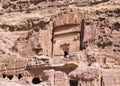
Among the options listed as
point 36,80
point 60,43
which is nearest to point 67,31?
point 60,43

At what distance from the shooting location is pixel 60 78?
30141 mm

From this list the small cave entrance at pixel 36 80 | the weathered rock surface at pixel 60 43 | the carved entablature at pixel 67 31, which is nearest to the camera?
the weathered rock surface at pixel 60 43

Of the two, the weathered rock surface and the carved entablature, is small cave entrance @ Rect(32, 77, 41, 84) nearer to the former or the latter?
the weathered rock surface

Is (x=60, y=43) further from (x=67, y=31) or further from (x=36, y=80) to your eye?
(x=36, y=80)

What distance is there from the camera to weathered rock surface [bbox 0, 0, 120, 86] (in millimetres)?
30391

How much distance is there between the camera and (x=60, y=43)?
134ft

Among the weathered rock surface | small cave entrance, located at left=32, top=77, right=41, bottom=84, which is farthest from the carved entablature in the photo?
small cave entrance, located at left=32, top=77, right=41, bottom=84

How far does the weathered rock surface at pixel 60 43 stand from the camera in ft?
99.7

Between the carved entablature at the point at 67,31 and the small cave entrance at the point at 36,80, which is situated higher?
the carved entablature at the point at 67,31

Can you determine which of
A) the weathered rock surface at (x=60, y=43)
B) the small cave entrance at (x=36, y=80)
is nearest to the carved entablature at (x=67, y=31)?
the weathered rock surface at (x=60, y=43)

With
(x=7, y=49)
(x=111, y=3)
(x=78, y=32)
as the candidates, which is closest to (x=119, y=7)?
(x=111, y=3)

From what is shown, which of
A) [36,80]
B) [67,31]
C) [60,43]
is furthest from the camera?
[60,43]

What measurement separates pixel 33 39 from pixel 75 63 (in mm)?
9406

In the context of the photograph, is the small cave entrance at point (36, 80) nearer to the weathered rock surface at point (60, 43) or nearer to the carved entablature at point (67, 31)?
the weathered rock surface at point (60, 43)
